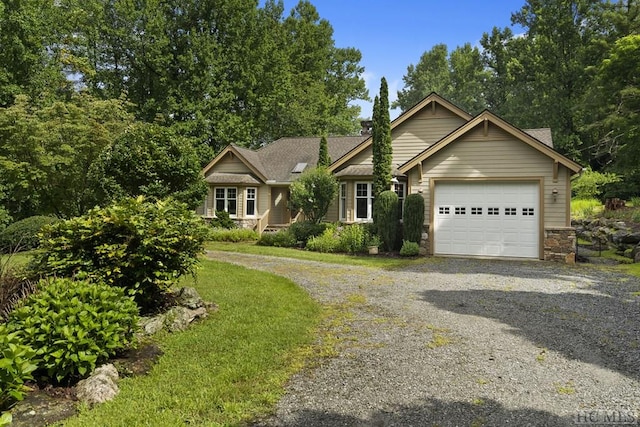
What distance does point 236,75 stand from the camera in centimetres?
3042

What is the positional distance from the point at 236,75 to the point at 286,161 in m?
11.0

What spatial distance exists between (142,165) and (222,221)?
10.4 m

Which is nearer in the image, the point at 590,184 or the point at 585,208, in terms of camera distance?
the point at 585,208

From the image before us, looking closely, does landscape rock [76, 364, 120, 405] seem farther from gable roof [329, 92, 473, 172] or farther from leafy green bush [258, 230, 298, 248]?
gable roof [329, 92, 473, 172]

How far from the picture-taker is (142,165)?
10.4m

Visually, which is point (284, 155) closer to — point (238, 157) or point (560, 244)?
point (238, 157)

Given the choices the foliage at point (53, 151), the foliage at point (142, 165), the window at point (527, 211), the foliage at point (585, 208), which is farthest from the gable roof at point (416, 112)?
the foliage at point (53, 151)

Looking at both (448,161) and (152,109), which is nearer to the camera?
(448,161)

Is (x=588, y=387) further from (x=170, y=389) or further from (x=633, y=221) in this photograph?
(x=633, y=221)

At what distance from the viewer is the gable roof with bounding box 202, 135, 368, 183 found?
2220cm

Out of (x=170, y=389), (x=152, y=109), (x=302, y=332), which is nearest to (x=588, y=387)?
(x=302, y=332)

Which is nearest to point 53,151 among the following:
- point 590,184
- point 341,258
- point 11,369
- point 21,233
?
point 21,233

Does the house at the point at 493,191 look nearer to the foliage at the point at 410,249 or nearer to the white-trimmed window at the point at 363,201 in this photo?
the foliage at the point at 410,249

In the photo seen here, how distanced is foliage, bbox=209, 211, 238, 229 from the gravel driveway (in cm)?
1279
